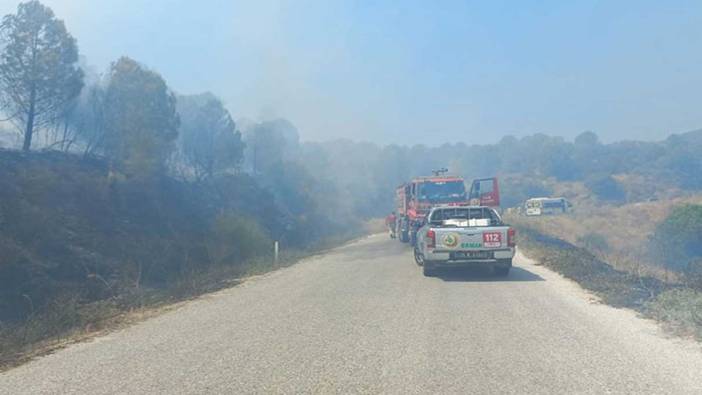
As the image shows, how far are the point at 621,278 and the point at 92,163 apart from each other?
3178 cm

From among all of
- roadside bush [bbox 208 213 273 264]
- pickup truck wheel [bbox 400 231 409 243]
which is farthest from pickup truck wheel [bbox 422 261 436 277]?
roadside bush [bbox 208 213 273 264]

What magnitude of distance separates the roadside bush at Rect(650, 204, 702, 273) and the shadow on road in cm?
2348

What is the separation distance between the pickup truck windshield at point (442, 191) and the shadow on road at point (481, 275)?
26.3 feet

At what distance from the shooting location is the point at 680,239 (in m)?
35.0

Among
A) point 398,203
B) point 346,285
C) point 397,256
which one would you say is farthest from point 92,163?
point 346,285

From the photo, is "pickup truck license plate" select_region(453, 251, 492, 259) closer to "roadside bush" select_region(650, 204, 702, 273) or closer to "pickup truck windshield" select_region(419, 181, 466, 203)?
"pickup truck windshield" select_region(419, 181, 466, 203)

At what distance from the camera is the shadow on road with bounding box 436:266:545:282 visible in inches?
529

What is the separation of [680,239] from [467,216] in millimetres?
26684

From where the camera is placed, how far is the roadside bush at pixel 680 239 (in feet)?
112

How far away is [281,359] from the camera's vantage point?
6.66 meters

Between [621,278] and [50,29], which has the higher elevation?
[50,29]

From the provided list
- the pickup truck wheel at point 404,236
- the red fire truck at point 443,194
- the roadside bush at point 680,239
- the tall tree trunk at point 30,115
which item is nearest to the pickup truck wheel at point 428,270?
the red fire truck at point 443,194

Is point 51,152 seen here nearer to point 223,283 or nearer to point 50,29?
point 50,29

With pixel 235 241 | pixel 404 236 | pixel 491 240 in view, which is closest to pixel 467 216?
pixel 491 240
